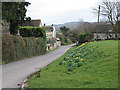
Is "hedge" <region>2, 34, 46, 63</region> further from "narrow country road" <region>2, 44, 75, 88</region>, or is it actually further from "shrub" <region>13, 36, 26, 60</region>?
"narrow country road" <region>2, 44, 75, 88</region>

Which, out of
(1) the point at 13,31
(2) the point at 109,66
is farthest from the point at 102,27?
(2) the point at 109,66

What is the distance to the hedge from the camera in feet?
65.3

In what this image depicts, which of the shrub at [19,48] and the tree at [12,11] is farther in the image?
the shrub at [19,48]

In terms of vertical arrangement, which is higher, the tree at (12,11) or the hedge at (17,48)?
the tree at (12,11)

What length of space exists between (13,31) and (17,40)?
7.06 m

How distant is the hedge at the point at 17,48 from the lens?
65.3ft

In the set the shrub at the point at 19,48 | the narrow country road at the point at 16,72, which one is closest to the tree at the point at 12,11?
the shrub at the point at 19,48

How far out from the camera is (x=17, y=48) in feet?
75.7

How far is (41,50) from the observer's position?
119ft

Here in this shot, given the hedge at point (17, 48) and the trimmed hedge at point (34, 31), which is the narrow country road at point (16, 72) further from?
the trimmed hedge at point (34, 31)

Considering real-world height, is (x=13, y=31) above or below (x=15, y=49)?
above

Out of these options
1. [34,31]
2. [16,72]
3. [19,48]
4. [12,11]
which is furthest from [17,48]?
[34,31]

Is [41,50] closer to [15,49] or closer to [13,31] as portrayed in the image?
[13,31]

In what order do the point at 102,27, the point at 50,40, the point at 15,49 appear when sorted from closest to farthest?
1. the point at 15,49
2. the point at 50,40
3. the point at 102,27
